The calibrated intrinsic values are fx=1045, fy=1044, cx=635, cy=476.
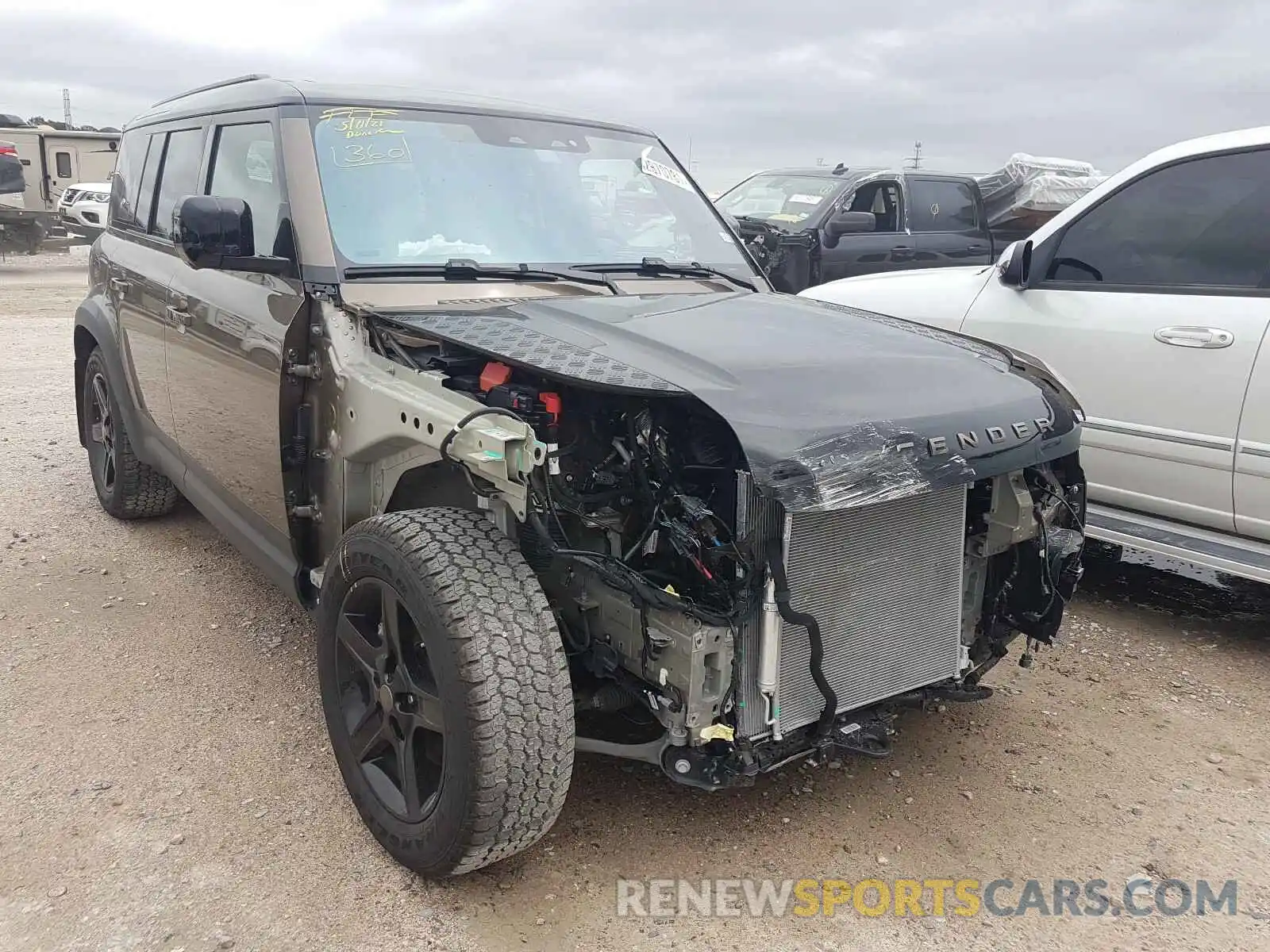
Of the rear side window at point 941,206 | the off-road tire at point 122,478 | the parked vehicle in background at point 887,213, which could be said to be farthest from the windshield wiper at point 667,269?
the rear side window at point 941,206

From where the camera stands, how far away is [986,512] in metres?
2.96

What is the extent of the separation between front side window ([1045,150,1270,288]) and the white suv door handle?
8.6 inches

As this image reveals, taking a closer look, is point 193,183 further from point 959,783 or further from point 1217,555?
point 1217,555

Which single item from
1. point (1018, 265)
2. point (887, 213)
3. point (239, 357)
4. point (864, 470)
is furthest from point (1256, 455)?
point (887, 213)

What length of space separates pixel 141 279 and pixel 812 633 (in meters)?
3.35

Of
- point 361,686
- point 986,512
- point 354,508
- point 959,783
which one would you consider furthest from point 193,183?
point 959,783

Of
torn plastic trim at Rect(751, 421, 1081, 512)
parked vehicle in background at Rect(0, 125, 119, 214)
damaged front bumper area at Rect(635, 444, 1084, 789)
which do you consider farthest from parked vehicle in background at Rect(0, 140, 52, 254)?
torn plastic trim at Rect(751, 421, 1081, 512)

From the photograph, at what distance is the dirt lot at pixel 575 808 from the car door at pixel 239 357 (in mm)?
609

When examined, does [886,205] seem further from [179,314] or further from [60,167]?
[60,167]

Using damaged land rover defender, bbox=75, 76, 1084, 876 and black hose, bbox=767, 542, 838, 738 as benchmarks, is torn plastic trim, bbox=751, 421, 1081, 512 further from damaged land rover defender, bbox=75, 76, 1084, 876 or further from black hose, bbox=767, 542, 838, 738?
black hose, bbox=767, 542, 838, 738

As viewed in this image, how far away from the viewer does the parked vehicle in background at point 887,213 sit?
9484 mm

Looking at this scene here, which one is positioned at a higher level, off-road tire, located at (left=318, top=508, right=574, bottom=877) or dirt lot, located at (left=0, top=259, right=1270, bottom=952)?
off-road tire, located at (left=318, top=508, right=574, bottom=877)

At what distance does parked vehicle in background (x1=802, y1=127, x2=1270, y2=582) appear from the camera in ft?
12.6

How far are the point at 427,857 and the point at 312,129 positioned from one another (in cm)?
220
